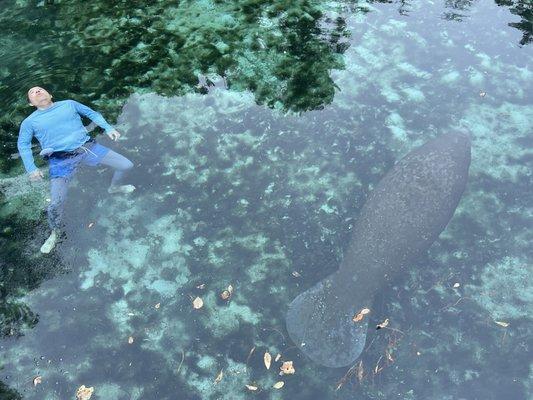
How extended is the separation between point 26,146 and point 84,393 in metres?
3.65

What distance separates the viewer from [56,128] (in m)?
6.74

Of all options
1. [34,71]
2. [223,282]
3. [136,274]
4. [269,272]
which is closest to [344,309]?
[269,272]

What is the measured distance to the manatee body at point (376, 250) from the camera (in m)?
5.47

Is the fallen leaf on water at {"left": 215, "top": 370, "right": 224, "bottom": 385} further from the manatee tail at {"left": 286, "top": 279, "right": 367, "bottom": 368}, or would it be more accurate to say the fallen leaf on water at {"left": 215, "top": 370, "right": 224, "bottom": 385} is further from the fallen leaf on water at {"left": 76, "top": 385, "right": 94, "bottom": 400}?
the fallen leaf on water at {"left": 76, "top": 385, "right": 94, "bottom": 400}

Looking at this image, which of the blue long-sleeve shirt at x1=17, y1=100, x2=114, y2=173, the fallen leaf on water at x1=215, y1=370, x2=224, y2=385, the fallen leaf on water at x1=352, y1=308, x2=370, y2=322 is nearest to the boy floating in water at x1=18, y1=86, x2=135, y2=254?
the blue long-sleeve shirt at x1=17, y1=100, x2=114, y2=173

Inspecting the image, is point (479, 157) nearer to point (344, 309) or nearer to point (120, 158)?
point (344, 309)

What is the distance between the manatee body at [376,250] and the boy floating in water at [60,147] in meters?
3.44

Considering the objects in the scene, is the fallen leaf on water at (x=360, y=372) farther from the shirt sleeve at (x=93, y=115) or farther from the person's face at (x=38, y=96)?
the person's face at (x=38, y=96)

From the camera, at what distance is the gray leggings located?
6578mm

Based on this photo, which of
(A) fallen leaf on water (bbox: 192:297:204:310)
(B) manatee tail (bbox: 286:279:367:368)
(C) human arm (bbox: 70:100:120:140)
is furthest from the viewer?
(C) human arm (bbox: 70:100:120:140)

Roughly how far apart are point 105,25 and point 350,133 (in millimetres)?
5632

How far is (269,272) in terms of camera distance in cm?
619

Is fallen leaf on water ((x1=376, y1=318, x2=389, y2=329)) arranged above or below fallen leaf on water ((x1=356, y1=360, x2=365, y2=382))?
above

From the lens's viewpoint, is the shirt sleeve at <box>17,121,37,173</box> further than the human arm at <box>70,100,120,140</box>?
No
